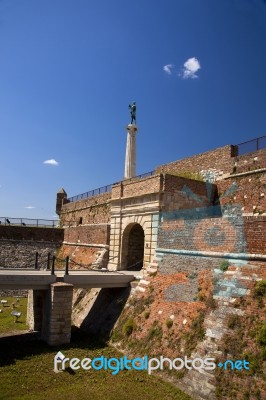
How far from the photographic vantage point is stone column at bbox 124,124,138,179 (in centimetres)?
2548

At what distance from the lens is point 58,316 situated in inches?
464

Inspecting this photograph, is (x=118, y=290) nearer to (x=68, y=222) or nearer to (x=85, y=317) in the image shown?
(x=85, y=317)

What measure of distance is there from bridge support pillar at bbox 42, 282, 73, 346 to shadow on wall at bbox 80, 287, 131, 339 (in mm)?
1524

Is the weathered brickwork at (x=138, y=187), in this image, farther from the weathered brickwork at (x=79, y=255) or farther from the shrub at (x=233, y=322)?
the shrub at (x=233, y=322)

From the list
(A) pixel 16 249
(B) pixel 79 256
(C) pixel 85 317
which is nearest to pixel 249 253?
(C) pixel 85 317

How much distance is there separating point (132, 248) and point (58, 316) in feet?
21.3

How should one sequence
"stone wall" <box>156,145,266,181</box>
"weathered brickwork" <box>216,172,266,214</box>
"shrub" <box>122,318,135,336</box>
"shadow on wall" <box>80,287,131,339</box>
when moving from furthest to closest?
"stone wall" <box>156,145,266,181</box> → "weathered brickwork" <box>216,172,266,214</box> → "shadow on wall" <box>80,287,131,339</box> → "shrub" <box>122,318,135,336</box>

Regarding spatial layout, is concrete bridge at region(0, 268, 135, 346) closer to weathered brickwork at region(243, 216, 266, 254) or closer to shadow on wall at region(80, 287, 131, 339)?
shadow on wall at region(80, 287, 131, 339)

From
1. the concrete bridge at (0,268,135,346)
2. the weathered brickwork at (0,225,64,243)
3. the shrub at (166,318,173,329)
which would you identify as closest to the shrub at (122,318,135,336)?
the shrub at (166,318,173,329)

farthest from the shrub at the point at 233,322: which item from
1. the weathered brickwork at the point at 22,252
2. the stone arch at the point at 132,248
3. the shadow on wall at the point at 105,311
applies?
the weathered brickwork at the point at 22,252

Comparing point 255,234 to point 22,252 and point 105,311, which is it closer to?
point 105,311

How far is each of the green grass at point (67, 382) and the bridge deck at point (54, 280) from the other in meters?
2.12

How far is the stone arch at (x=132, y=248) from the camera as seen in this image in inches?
672

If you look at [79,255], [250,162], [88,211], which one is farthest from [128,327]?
[88,211]
